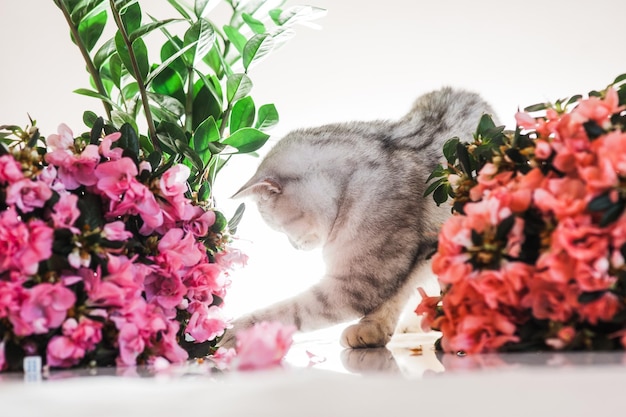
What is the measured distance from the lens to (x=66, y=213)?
0.88m

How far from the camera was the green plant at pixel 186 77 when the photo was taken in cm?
122

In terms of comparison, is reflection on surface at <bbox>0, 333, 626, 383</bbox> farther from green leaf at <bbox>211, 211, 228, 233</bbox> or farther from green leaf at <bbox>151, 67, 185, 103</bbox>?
green leaf at <bbox>151, 67, 185, 103</bbox>

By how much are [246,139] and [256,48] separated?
193 mm

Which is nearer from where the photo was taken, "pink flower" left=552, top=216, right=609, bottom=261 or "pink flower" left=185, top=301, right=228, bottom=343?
"pink flower" left=552, top=216, right=609, bottom=261

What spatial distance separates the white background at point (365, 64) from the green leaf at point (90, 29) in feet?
2.00

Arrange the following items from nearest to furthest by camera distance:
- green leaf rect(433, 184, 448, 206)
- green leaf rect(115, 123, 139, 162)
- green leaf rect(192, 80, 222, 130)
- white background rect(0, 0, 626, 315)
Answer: green leaf rect(115, 123, 139, 162)
green leaf rect(433, 184, 448, 206)
green leaf rect(192, 80, 222, 130)
white background rect(0, 0, 626, 315)

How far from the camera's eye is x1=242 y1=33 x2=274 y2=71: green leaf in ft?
4.20

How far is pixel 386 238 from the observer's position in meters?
1.32

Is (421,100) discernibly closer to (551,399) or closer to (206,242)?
(206,242)

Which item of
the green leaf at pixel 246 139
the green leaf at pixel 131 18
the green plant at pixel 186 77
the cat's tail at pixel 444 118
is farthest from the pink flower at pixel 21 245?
the cat's tail at pixel 444 118

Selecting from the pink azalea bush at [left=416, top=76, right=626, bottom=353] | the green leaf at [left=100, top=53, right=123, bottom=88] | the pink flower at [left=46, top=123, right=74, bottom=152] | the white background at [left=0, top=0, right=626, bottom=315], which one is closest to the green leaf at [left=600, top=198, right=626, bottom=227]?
the pink azalea bush at [left=416, top=76, right=626, bottom=353]

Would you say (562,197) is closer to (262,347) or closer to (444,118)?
(262,347)

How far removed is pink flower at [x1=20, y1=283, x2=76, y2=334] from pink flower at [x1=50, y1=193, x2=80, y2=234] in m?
0.08

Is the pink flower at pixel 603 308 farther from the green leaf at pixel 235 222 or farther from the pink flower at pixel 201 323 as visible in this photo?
the green leaf at pixel 235 222
